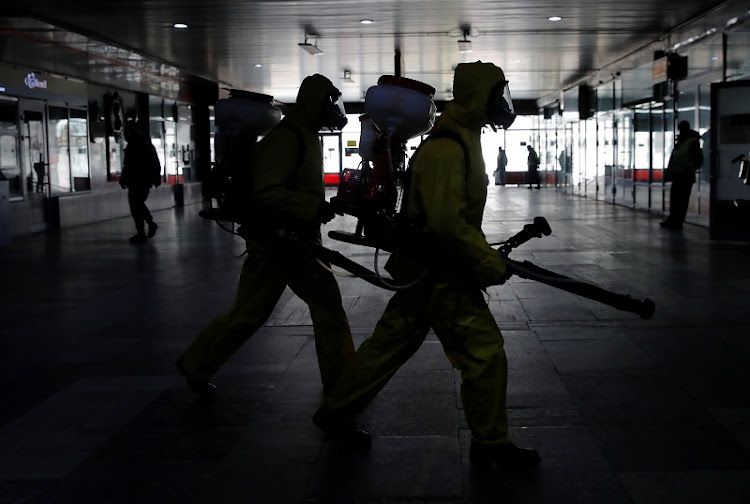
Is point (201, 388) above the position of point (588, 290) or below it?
below

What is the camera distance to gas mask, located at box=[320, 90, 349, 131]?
5.00m

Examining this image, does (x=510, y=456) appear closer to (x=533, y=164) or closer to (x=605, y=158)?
(x=605, y=158)

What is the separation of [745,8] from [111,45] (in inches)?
499

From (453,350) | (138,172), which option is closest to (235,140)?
(453,350)

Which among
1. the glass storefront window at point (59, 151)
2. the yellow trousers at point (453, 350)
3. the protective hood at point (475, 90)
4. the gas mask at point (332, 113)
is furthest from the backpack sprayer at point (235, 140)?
the glass storefront window at point (59, 151)

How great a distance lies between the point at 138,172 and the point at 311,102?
1039 cm

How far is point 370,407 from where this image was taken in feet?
16.4

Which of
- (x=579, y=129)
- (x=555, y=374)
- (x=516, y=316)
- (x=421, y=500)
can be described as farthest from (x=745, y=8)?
(x=579, y=129)

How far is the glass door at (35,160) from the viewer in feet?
56.4

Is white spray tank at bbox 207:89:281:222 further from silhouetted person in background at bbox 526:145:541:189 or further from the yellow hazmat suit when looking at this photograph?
silhouetted person in background at bbox 526:145:541:189

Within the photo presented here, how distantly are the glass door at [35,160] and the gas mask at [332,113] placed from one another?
13.5 m

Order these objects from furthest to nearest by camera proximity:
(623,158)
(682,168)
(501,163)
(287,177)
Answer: (501,163) → (623,158) → (682,168) → (287,177)

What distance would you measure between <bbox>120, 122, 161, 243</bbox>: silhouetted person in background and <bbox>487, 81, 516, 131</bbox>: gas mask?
37.0 feet

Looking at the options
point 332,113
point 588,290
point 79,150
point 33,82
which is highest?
point 33,82
